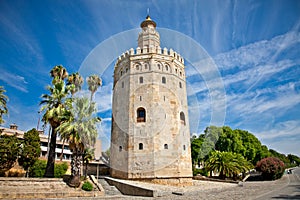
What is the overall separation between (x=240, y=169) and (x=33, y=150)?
23.1 metres

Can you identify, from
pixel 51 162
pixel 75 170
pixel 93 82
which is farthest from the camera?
pixel 93 82

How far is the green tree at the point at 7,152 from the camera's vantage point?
1625 centimetres

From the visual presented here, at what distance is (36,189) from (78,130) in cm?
454

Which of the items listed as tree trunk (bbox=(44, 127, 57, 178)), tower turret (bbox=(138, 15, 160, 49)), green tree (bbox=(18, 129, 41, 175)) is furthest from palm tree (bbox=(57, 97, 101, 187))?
tower turret (bbox=(138, 15, 160, 49))

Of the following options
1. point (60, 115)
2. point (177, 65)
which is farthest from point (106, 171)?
point (177, 65)

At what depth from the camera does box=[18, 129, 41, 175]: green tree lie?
692 inches

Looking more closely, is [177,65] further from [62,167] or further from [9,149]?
[9,149]

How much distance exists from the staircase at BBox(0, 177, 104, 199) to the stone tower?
5695 millimetres

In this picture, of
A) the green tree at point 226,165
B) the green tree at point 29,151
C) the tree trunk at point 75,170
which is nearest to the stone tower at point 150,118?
the tree trunk at point 75,170

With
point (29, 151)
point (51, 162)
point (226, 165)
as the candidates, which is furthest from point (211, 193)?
point (29, 151)

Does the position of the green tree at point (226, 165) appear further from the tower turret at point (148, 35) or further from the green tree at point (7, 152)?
the green tree at point (7, 152)

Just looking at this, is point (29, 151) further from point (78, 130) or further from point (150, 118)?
point (150, 118)

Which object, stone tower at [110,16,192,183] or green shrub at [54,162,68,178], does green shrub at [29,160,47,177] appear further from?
stone tower at [110,16,192,183]

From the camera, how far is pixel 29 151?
17.7m
